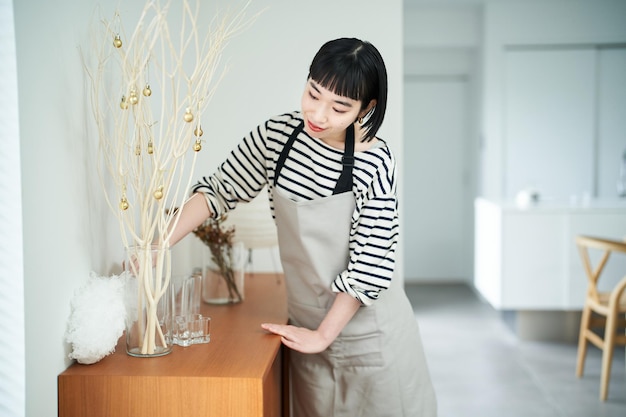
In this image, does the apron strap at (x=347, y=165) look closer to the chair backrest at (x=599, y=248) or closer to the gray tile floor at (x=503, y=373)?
the gray tile floor at (x=503, y=373)

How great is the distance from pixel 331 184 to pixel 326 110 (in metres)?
0.21

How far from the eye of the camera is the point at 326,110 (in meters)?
1.39

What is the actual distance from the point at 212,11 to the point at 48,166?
4.78 feet

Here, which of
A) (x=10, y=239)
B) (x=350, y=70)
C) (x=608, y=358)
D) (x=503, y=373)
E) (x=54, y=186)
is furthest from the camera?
(x=503, y=373)

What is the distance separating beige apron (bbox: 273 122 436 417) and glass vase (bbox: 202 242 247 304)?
322mm

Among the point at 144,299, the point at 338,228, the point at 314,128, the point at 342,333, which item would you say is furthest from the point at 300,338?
the point at 314,128

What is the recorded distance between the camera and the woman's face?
1384 mm

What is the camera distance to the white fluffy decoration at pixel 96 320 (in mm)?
1305

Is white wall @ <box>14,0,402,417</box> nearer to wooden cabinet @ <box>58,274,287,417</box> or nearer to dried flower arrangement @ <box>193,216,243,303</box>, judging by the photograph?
wooden cabinet @ <box>58,274,287,417</box>

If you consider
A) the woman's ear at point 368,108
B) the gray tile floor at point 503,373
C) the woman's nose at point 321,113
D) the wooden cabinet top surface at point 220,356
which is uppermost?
the woman's ear at point 368,108

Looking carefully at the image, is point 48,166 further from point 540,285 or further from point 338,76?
point 540,285

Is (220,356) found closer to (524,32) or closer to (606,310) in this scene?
(606,310)

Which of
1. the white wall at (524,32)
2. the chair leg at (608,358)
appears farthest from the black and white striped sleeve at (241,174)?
the white wall at (524,32)

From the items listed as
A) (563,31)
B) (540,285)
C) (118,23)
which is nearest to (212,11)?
(118,23)
